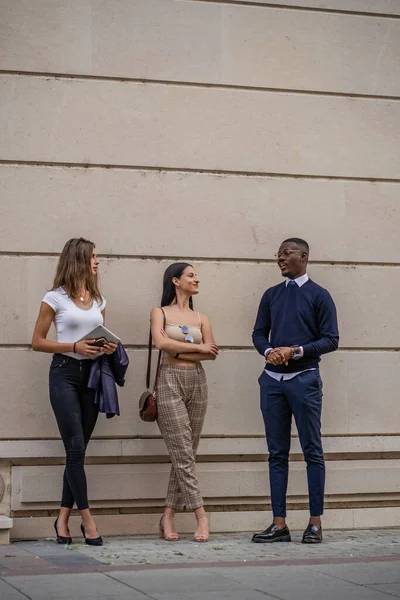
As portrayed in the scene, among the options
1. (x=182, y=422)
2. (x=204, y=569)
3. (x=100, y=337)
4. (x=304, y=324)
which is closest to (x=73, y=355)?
(x=100, y=337)

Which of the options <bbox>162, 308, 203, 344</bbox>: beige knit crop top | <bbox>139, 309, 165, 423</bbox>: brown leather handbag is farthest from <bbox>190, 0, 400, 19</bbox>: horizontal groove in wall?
<bbox>139, 309, 165, 423</bbox>: brown leather handbag

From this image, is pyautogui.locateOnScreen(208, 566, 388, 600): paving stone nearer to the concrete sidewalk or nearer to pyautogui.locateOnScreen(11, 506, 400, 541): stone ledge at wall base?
the concrete sidewalk

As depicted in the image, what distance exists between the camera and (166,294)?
310 inches

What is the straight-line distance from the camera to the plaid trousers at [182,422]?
763 cm

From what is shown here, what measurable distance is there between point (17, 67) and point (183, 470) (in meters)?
3.26

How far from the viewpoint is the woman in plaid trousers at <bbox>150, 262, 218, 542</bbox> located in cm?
763

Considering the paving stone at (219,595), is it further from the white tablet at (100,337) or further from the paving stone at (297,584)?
the white tablet at (100,337)

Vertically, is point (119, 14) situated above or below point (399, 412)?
above

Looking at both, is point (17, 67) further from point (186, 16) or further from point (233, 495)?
point (233, 495)

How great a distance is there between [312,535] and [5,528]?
7.24 ft

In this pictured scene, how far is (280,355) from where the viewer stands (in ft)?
24.5

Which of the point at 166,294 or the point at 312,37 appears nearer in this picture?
the point at 166,294

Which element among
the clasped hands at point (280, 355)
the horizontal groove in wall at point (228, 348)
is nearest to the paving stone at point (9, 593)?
the horizontal groove in wall at point (228, 348)

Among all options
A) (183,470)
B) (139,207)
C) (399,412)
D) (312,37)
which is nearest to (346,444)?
(399,412)
